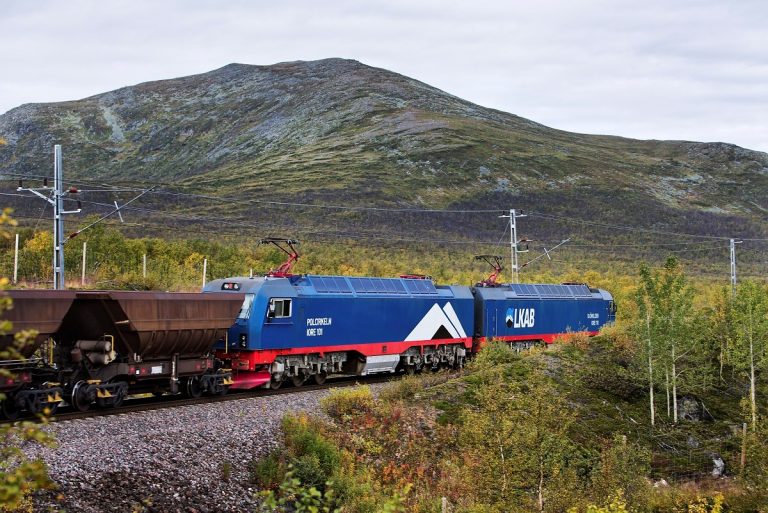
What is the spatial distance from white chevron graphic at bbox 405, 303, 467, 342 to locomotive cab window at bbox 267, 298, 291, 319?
781 cm

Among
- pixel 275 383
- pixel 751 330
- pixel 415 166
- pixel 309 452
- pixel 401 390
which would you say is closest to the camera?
pixel 309 452

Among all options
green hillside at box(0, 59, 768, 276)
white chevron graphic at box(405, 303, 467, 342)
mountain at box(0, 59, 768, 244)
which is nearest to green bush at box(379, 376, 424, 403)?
white chevron graphic at box(405, 303, 467, 342)

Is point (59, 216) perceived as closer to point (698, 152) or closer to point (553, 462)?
point (553, 462)

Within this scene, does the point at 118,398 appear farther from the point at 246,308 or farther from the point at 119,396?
the point at 246,308

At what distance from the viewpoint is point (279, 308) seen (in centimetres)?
2848

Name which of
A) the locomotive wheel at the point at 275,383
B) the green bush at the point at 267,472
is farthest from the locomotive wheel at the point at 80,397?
the locomotive wheel at the point at 275,383

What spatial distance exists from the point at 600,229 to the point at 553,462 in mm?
106088

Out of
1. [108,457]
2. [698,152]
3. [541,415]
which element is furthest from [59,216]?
[698,152]

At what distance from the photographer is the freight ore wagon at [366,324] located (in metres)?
27.9

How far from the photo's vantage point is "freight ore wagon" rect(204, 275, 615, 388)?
91.6 feet

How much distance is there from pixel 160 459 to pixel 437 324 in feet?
66.1

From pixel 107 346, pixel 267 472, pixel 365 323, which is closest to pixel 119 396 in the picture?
pixel 107 346

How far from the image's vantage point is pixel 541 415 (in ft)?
66.4

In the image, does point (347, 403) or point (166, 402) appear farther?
point (347, 403)
